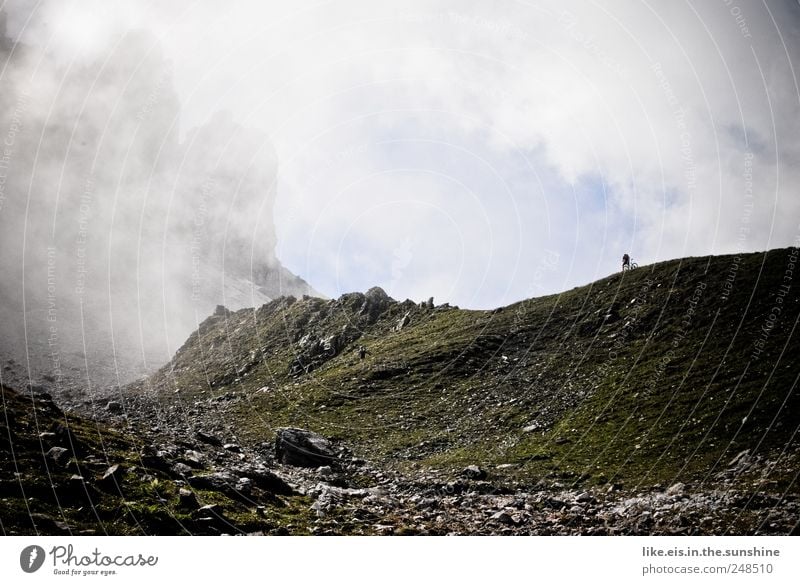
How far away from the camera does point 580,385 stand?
1970 inches

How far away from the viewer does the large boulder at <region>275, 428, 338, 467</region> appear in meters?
39.6

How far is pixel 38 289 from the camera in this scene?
16800 centimetres

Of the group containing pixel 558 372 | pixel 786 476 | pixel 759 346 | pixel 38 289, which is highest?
pixel 38 289

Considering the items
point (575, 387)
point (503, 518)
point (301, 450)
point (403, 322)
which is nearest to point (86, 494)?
point (503, 518)

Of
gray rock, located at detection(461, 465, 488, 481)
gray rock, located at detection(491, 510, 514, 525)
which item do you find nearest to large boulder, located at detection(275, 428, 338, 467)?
gray rock, located at detection(461, 465, 488, 481)

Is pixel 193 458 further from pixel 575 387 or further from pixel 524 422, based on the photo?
pixel 575 387

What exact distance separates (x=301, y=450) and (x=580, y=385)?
31.3 metres

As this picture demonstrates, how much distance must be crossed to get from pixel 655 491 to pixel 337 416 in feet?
123

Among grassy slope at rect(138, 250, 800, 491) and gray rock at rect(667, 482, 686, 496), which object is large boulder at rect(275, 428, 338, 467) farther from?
gray rock at rect(667, 482, 686, 496)

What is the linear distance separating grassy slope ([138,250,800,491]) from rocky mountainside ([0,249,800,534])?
0.78 ft

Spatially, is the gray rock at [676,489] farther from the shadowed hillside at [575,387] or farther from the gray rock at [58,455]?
the gray rock at [58,455]
